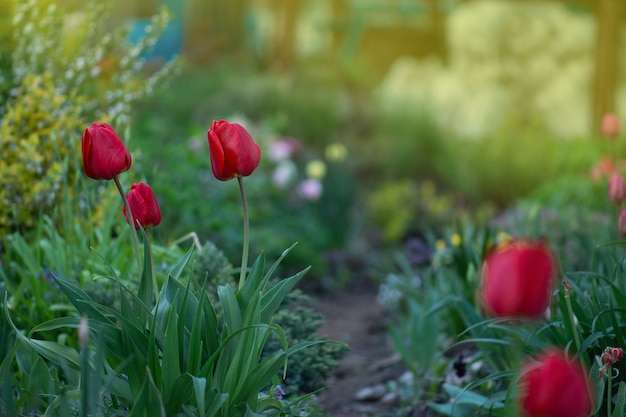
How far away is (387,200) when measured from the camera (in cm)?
580

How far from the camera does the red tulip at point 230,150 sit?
179 cm

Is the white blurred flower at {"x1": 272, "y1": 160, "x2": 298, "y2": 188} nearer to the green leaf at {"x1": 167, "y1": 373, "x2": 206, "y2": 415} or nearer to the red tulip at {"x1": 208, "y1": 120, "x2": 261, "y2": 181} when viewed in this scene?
the red tulip at {"x1": 208, "y1": 120, "x2": 261, "y2": 181}

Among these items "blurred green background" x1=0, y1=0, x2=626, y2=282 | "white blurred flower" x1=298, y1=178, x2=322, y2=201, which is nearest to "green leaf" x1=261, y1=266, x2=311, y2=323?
"blurred green background" x1=0, y1=0, x2=626, y2=282

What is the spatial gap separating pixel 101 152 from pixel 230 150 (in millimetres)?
291

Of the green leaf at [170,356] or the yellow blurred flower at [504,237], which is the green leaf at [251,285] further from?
the yellow blurred flower at [504,237]

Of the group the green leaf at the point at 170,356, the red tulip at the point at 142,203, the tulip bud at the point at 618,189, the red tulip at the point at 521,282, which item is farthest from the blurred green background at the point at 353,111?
the red tulip at the point at 521,282

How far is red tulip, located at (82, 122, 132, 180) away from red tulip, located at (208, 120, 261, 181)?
22cm

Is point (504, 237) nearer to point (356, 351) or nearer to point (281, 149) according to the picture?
point (356, 351)

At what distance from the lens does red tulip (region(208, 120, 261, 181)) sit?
5.89 ft

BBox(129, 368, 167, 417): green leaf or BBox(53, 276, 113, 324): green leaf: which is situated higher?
BBox(53, 276, 113, 324): green leaf

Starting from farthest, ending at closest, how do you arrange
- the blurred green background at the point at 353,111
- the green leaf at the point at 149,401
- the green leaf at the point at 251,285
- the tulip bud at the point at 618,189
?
the blurred green background at the point at 353,111 < the tulip bud at the point at 618,189 < the green leaf at the point at 251,285 < the green leaf at the point at 149,401

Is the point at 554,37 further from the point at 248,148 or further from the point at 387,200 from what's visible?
the point at 248,148

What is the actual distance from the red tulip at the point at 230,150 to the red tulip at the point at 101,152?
0.22 meters

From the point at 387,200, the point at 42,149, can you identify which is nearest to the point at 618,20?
the point at 387,200
